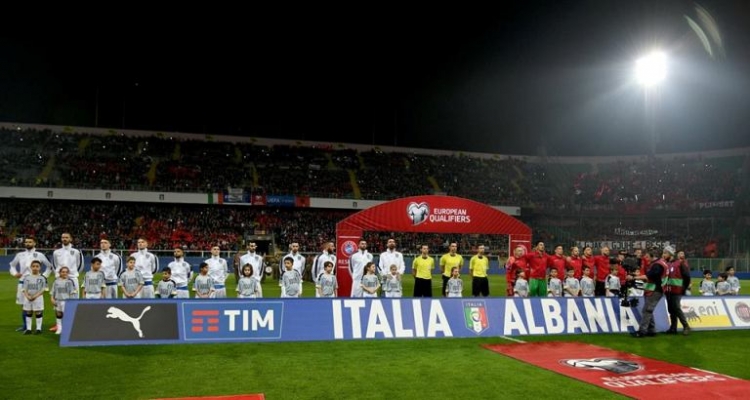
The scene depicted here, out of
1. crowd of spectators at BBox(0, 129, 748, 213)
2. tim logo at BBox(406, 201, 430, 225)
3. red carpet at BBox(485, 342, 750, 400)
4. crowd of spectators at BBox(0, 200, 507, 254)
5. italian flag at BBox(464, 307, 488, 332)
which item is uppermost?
crowd of spectators at BBox(0, 129, 748, 213)

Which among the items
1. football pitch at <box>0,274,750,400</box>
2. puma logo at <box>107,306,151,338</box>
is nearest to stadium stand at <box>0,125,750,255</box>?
puma logo at <box>107,306,151,338</box>

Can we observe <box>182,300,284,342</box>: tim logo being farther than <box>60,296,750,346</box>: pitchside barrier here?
Yes

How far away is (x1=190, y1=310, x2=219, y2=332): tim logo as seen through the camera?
10.3 m

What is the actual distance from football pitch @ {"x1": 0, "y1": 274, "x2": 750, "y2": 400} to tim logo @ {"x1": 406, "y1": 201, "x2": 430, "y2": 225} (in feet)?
26.9

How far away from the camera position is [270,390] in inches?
281

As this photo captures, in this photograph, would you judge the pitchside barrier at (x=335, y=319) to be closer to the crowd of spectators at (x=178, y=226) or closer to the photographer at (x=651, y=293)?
the photographer at (x=651, y=293)

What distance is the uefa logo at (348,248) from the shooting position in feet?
61.3

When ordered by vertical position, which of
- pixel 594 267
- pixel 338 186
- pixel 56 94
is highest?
pixel 56 94

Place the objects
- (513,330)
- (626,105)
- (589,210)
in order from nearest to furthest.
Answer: (513,330), (589,210), (626,105)

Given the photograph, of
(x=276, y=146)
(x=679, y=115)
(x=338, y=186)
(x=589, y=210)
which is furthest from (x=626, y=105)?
(x=276, y=146)

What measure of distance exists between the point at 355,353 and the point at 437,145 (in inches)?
1804

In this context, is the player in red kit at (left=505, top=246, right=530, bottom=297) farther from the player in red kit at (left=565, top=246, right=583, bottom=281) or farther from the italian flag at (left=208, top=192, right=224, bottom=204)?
the italian flag at (left=208, top=192, right=224, bottom=204)

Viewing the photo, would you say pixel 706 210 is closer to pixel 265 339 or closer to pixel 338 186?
pixel 338 186

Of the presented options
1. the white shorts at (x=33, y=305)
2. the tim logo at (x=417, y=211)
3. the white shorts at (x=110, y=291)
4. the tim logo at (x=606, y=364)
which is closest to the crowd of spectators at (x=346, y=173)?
the tim logo at (x=417, y=211)
